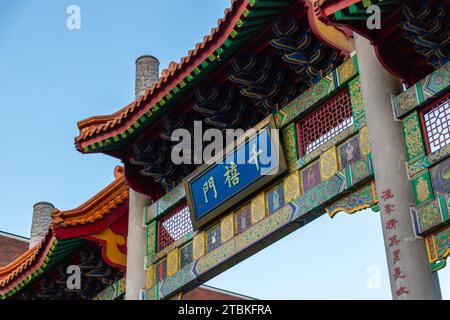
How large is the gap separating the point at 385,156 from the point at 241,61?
2822 mm

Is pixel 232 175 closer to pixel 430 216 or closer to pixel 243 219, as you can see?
pixel 243 219

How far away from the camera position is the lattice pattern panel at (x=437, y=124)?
8.41m

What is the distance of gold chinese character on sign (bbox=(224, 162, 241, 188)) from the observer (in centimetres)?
1078

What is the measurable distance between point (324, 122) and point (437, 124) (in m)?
1.70

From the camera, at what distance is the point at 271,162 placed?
33.7 feet

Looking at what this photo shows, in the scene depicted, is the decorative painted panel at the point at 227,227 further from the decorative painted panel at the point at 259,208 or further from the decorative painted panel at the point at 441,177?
the decorative painted panel at the point at 441,177

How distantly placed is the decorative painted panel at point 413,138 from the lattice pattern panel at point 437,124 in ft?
0.26

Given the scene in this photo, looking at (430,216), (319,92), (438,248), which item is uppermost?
(319,92)

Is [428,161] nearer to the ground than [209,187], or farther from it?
nearer to the ground

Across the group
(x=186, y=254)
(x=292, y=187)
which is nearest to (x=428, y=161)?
(x=292, y=187)

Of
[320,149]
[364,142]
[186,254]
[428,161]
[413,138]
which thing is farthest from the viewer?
[186,254]

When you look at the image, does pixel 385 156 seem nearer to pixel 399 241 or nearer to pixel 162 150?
pixel 399 241

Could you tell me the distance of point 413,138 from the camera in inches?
337

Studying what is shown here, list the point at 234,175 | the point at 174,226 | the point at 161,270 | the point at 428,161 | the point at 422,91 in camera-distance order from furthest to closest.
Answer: the point at 174,226 < the point at 161,270 < the point at 234,175 < the point at 422,91 < the point at 428,161
